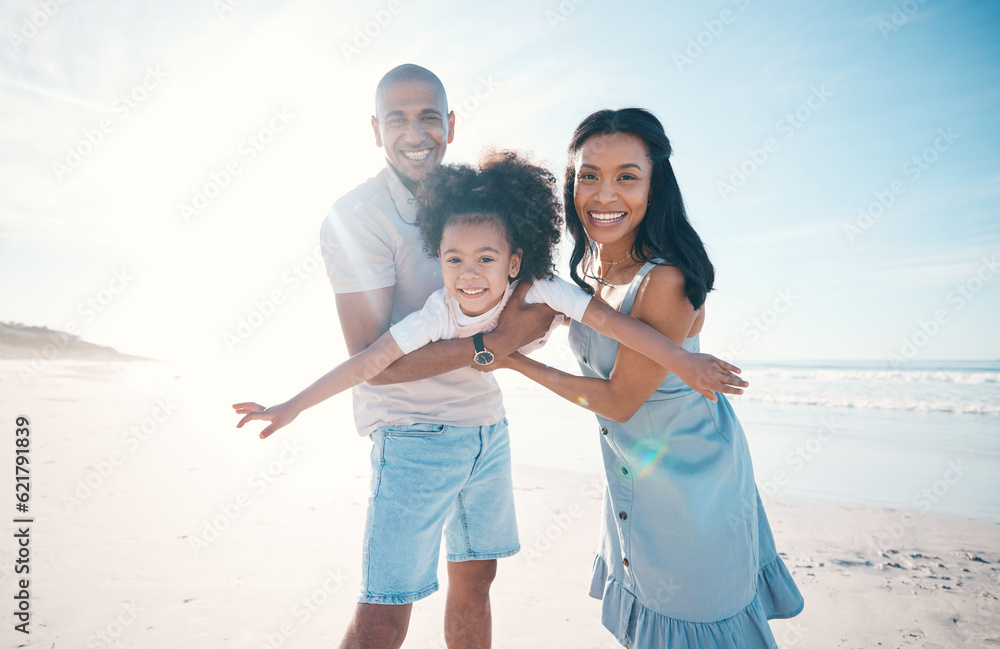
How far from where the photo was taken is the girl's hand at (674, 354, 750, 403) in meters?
1.77

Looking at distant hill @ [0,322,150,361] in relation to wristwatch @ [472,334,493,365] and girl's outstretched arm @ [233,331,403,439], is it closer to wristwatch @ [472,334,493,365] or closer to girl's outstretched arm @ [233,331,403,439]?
girl's outstretched arm @ [233,331,403,439]

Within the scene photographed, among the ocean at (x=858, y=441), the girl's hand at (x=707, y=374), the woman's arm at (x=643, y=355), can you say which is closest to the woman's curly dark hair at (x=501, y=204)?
the woman's arm at (x=643, y=355)

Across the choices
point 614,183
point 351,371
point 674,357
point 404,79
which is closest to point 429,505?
point 351,371

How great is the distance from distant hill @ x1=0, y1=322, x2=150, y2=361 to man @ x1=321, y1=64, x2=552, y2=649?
24.8 metres

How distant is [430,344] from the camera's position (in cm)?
213

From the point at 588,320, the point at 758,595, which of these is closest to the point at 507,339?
the point at 588,320

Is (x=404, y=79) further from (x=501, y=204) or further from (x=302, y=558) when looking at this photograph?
(x=302, y=558)

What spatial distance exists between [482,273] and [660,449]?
38.9 inches

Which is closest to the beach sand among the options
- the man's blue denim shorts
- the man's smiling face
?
the man's blue denim shorts

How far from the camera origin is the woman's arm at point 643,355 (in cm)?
194

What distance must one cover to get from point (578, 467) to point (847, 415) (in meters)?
8.52

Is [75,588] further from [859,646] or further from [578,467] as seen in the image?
[578,467]

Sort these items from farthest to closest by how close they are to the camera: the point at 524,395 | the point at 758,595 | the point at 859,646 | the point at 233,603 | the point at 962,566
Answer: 1. the point at 524,395
2. the point at 962,566
3. the point at 233,603
4. the point at 859,646
5. the point at 758,595

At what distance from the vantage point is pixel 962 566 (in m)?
4.10
